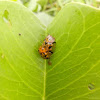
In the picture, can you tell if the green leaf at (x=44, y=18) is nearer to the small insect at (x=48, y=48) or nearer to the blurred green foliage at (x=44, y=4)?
the blurred green foliage at (x=44, y=4)

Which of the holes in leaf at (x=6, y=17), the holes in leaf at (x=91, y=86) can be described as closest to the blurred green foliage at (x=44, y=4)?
the holes in leaf at (x=6, y=17)

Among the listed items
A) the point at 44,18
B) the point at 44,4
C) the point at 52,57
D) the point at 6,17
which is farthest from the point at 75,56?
the point at 44,4

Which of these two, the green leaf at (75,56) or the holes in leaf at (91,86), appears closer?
the green leaf at (75,56)

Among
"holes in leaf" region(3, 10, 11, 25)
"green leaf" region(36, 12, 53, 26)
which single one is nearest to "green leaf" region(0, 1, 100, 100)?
"holes in leaf" region(3, 10, 11, 25)

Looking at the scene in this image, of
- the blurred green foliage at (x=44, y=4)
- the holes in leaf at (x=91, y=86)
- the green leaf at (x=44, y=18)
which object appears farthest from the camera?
the green leaf at (x=44, y=18)

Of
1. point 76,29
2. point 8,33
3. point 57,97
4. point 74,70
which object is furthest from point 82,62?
point 8,33

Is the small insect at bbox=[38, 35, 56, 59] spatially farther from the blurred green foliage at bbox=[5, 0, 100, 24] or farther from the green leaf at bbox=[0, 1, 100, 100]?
the blurred green foliage at bbox=[5, 0, 100, 24]

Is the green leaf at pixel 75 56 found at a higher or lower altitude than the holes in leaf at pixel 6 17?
lower

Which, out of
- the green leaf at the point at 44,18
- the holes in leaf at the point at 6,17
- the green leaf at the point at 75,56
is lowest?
the green leaf at the point at 75,56

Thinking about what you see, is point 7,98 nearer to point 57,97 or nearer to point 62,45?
point 57,97
